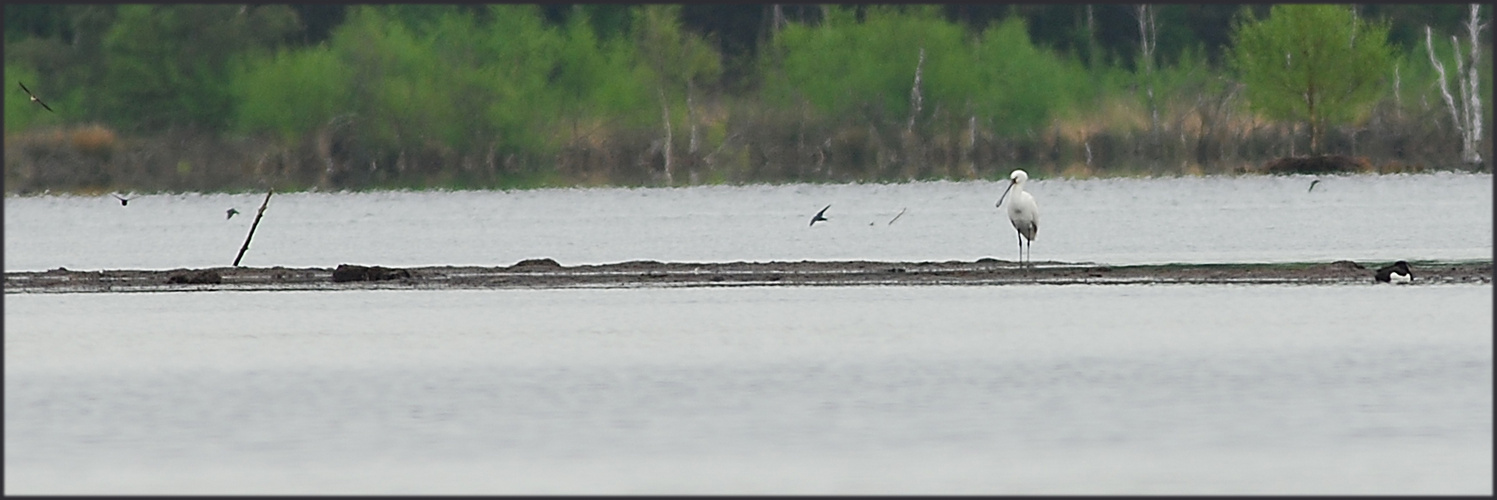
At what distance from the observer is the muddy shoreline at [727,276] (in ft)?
73.6

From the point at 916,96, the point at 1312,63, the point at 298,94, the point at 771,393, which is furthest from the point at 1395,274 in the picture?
the point at 298,94

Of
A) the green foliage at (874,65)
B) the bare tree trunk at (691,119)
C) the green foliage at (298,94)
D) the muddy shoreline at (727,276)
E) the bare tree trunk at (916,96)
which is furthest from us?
the green foliage at (298,94)

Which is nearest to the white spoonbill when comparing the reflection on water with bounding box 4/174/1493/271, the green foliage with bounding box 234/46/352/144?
the reflection on water with bounding box 4/174/1493/271

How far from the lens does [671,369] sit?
1581 cm

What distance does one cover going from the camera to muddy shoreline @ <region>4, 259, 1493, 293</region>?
2244 cm

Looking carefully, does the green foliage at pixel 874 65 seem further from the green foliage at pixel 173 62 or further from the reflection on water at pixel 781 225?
the green foliage at pixel 173 62

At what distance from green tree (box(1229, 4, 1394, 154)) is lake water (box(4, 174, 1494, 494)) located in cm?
3417

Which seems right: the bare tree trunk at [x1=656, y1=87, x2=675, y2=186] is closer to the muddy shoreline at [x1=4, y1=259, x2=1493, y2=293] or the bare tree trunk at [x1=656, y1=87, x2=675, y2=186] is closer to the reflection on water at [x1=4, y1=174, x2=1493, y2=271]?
the reflection on water at [x1=4, y1=174, x2=1493, y2=271]

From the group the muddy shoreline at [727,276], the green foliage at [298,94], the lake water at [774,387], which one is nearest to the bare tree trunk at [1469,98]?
the green foliage at [298,94]

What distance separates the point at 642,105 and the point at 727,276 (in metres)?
44.0

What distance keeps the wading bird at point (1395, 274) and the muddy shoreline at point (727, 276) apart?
115 mm

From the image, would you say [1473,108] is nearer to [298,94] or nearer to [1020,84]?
[1020,84]

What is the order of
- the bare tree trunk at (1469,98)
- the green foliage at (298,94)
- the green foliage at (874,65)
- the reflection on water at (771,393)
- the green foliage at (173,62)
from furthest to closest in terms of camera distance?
the green foliage at (173,62)
the green foliage at (298,94)
the green foliage at (874,65)
the bare tree trunk at (1469,98)
the reflection on water at (771,393)

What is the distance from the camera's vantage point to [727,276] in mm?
23703
